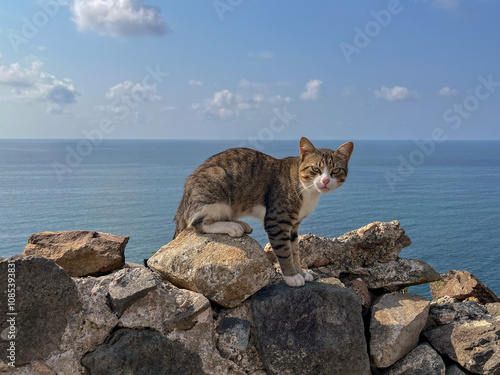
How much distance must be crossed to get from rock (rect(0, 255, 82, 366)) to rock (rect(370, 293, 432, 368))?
12.9ft

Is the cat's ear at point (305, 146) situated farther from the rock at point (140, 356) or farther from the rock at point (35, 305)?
the rock at point (35, 305)

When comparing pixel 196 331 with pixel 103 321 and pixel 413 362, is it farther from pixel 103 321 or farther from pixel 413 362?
pixel 413 362

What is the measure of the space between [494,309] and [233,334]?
4.28m

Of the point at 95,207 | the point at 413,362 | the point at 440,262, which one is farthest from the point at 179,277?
the point at 95,207

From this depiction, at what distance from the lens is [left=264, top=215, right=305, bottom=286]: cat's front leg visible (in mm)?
5785

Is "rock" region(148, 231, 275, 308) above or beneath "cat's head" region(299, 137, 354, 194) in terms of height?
beneath

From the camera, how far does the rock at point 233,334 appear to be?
526cm

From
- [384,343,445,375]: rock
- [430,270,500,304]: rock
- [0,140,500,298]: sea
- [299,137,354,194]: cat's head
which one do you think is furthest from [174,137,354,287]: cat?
[0,140,500,298]: sea

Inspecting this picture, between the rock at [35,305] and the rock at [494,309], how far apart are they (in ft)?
19.9

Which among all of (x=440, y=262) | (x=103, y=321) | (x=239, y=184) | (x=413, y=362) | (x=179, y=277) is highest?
(x=239, y=184)

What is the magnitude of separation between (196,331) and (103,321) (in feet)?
3.60

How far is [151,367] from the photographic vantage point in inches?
193

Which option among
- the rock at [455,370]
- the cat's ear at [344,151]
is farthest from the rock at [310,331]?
the cat's ear at [344,151]

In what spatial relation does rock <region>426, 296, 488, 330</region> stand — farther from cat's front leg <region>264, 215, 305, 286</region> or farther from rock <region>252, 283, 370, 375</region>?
cat's front leg <region>264, 215, 305, 286</region>
